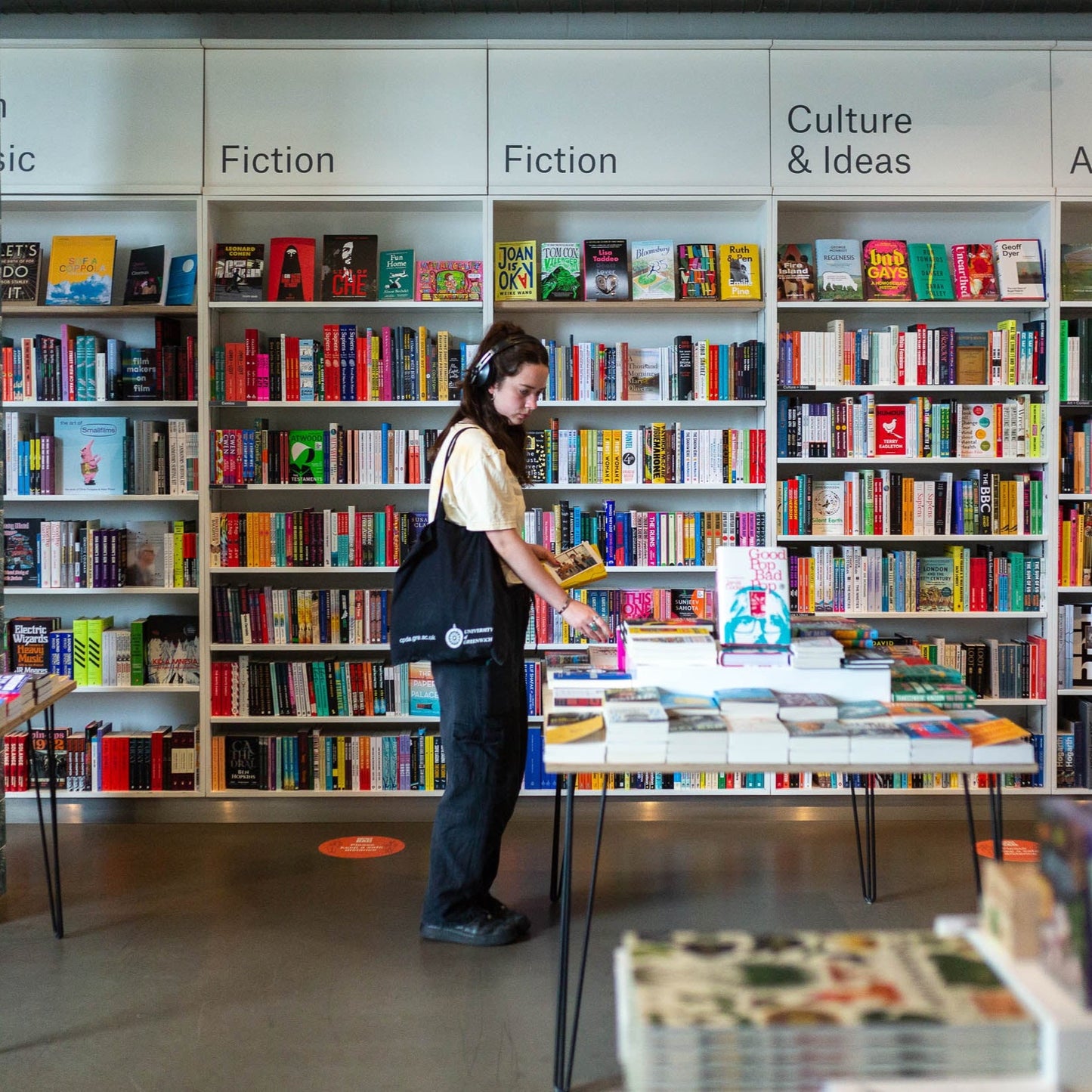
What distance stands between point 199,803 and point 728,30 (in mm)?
3788

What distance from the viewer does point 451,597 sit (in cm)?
279

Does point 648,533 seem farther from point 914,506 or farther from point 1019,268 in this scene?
point 1019,268

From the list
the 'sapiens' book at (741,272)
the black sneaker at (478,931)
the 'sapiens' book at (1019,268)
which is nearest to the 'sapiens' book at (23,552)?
the black sneaker at (478,931)

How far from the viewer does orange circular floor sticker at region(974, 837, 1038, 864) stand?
3.73 metres

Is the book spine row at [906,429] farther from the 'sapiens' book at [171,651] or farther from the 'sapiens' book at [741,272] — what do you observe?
the 'sapiens' book at [171,651]

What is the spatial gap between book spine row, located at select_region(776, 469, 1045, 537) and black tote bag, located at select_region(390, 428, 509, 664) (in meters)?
1.83

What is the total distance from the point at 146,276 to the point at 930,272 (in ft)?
10.2

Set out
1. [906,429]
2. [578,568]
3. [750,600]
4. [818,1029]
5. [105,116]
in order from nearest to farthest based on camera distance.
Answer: [818,1029] < [750,600] < [578,568] < [105,116] < [906,429]

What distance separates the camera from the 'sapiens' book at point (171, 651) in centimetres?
430

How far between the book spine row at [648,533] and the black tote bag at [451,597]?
1.46 metres

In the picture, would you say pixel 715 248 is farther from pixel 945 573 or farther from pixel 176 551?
pixel 176 551

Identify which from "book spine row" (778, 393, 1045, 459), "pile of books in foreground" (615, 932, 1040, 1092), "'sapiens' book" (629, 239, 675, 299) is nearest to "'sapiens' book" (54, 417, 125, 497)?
"'sapiens' book" (629, 239, 675, 299)

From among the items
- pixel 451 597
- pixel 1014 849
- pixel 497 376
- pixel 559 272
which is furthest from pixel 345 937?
pixel 559 272

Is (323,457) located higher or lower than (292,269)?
lower
